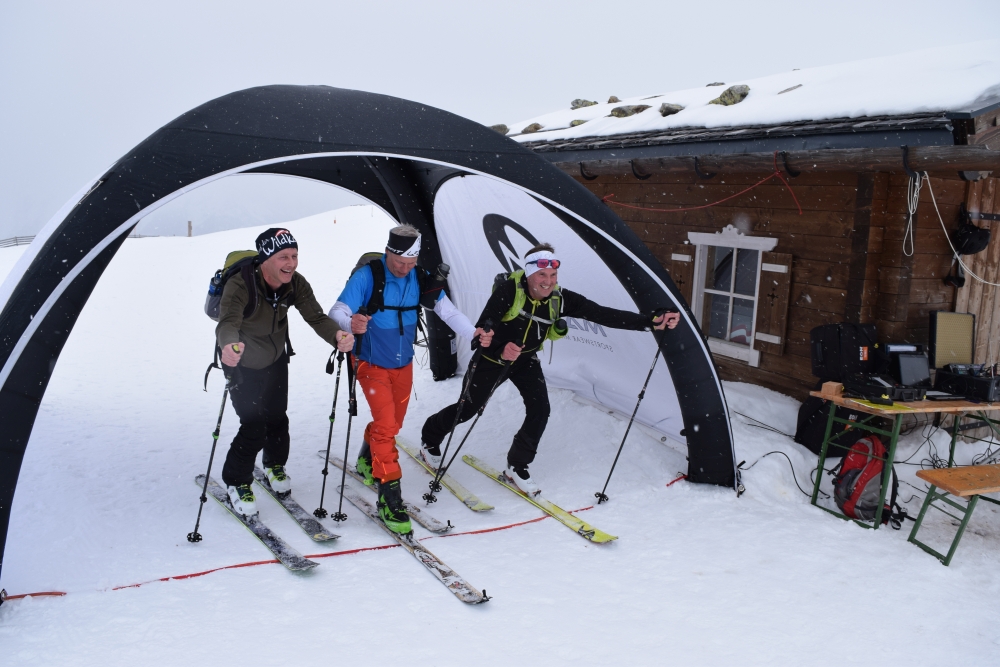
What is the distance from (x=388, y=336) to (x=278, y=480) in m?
1.47

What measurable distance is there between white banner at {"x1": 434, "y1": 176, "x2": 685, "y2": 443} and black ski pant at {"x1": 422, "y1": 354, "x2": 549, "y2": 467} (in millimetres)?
1046

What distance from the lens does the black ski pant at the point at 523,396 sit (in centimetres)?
542

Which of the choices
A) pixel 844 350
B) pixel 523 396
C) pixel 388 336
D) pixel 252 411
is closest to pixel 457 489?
pixel 523 396

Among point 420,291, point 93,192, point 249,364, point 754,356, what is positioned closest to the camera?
point 93,192

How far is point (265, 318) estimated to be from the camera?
15.2ft

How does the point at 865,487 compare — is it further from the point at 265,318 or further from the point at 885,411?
the point at 265,318

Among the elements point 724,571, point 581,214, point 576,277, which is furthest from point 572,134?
point 724,571

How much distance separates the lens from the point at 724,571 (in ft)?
14.4

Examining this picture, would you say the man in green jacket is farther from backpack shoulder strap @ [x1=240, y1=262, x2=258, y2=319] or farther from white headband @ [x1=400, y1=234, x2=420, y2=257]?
white headband @ [x1=400, y1=234, x2=420, y2=257]

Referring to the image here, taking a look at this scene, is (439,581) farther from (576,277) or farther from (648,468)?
(576,277)

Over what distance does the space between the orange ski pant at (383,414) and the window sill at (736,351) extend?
144 inches

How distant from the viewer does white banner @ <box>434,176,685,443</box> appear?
6.19 metres

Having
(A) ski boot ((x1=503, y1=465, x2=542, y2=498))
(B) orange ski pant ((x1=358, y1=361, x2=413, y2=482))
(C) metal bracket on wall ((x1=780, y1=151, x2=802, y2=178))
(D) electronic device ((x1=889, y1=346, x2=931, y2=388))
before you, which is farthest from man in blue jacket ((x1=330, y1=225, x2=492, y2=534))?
(D) electronic device ((x1=889, y1=346, x2=931, y2=388))

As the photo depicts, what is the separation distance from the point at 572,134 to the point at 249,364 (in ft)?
18.9
